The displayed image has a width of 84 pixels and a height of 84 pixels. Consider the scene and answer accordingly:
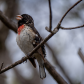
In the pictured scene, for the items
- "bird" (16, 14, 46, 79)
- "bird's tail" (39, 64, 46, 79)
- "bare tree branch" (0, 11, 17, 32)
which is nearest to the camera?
"bird" (16, 14, 46, 79)

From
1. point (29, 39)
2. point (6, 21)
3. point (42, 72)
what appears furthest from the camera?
point (6, 21)

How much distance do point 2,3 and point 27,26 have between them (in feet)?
12.2

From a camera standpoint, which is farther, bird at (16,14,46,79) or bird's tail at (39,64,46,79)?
bird's tail at (39,64,46,79)

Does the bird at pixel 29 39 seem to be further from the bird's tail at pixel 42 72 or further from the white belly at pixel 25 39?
the bird's tail at pixel 42 72

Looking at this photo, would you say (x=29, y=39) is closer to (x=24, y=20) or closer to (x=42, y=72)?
(x=24, y=20)

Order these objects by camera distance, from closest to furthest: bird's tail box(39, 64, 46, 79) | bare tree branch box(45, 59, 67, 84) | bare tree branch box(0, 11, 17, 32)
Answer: bare tree branch box(45, 59, 67, 84) < bird's tail box(39, 64, 46, 79) < bare tree branch box(0, 11, 17, 32)

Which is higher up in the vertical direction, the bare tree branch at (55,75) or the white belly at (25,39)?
the white belly at (25,39)

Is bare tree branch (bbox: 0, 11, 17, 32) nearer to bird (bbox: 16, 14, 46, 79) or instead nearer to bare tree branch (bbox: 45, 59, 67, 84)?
bird (bbox: 16, 14, 46, 79)

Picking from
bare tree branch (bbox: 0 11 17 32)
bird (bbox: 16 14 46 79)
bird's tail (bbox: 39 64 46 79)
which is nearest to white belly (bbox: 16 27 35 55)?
bird (bbox: 16 14 46 79)

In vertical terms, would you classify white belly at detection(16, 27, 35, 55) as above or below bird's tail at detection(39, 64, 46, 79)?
above

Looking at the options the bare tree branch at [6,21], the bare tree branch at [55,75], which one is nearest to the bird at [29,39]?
the bare tree branch at [55,75]

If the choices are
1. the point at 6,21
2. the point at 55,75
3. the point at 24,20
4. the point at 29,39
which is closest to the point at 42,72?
the point at 55,75

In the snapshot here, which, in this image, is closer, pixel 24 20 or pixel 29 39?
pixel 29 39

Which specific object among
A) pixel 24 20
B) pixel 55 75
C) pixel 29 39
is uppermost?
pixel 24 20
